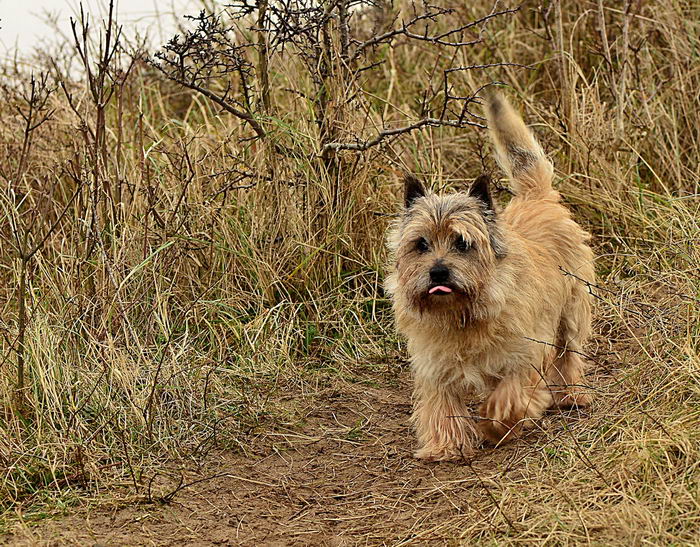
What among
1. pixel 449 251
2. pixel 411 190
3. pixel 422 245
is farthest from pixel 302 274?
pixel 449 251

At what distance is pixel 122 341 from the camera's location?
5.16 metres

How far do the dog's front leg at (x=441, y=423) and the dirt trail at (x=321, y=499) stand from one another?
0.08 meters

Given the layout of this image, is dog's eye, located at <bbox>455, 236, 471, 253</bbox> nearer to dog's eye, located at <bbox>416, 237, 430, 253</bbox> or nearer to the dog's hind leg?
dog's eye, located at <bbox>416, 237, 430, 253</bbox>

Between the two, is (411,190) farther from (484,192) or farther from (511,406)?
(511,406)

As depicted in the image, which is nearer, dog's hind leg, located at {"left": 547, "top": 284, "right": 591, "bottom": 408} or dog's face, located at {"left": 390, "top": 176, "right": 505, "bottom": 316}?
dog's face, located at {"left": 390, "top": 176, "right": 505, "bottom": 316}

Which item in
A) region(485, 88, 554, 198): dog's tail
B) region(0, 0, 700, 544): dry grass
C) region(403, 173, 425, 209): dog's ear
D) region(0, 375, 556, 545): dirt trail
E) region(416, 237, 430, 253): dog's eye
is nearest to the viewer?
region(0, 375, 556, 545): dirt trail

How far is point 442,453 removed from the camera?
4.72m

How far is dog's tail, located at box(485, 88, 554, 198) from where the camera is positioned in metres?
5.61

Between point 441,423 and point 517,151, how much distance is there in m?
1.78

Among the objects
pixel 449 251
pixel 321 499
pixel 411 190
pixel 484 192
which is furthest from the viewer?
pixel 411 190

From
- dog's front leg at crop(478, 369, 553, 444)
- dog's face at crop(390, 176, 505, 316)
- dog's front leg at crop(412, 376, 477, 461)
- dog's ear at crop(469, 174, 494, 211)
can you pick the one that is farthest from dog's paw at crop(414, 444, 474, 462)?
dog's ear at crop(469, 174, 494, 211)

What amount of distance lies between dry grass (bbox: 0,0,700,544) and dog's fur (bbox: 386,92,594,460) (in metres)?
0.38

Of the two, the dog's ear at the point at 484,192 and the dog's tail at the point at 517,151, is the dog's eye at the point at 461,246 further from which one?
the dog's tail at the point at 517,151

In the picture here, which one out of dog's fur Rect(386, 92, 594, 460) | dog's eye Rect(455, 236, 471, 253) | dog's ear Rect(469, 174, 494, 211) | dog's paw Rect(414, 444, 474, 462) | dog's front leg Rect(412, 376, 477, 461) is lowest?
dog's paw Rect(414, 444, 474, 462)
